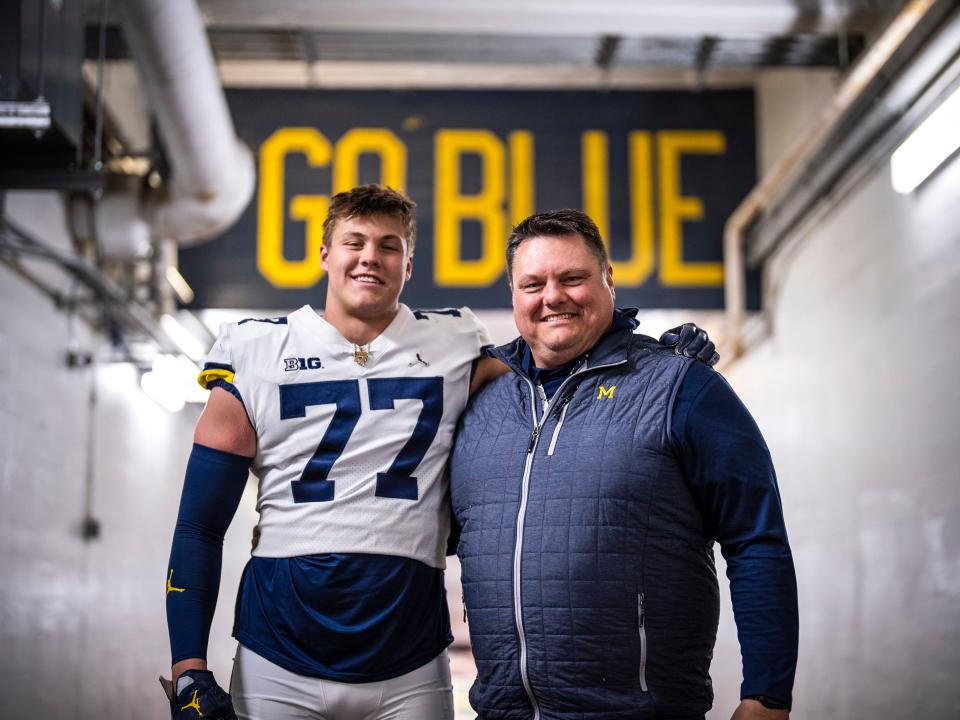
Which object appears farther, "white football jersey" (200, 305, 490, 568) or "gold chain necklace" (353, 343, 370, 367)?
"gold chain necklace" (353, 343, 370, 367)

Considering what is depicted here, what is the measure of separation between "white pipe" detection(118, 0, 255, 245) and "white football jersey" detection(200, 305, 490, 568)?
2.30 meters

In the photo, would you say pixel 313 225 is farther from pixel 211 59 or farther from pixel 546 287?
pixel 546 287

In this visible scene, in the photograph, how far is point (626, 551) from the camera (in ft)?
5.88

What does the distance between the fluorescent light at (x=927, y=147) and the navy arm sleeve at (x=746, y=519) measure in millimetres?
2518

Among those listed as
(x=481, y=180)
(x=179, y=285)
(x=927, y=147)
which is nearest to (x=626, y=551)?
(x=927, y=147)

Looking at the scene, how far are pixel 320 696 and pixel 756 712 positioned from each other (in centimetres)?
78

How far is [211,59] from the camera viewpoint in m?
4.72

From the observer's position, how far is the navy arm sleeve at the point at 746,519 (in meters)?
1.73

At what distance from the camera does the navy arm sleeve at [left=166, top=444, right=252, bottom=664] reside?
2.01 meters

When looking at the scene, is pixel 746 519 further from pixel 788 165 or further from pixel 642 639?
pixel 788 165

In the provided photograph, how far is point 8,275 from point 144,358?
175 centimetres

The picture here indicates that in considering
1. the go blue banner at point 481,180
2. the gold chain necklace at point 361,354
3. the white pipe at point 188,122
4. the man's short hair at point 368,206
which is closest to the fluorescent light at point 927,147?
the go blue banner at point 481,180

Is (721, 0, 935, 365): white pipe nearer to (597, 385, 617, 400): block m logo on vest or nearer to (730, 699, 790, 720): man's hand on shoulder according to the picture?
(597, 385, 617, 400): block m logo on vest

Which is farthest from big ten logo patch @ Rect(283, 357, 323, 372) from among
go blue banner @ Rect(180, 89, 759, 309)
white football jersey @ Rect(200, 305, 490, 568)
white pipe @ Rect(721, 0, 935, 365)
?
go blue banner @ Rect(180, 89, 759, 309)
